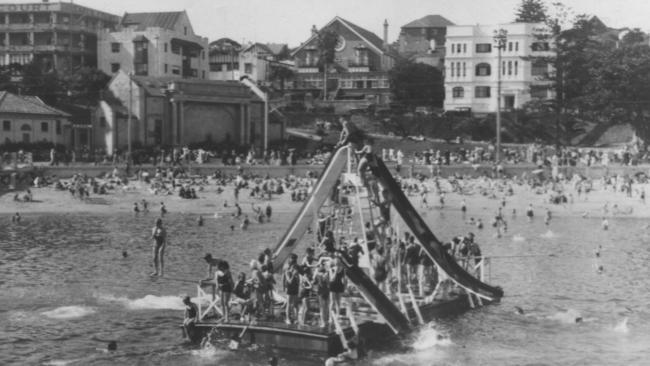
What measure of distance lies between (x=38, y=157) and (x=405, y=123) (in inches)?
1622

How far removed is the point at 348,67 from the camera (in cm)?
12862

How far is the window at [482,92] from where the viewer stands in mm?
109562

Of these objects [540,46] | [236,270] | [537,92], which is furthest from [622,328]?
[540,46]

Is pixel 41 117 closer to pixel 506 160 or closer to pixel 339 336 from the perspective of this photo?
pixel 506 160

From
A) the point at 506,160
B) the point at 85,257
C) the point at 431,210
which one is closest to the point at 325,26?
the point at 506,160

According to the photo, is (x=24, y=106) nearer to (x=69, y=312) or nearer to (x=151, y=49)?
(x=151, y=49)

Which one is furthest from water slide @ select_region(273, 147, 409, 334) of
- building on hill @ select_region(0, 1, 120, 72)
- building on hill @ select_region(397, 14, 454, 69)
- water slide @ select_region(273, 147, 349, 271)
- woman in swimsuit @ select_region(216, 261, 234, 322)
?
building on hill @ select_region(397, 14, 454, 69)

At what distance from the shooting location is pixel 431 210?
6906cm

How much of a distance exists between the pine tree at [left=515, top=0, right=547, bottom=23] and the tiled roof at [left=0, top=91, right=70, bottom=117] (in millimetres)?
65098

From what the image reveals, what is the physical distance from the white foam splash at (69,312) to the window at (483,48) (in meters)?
84.0

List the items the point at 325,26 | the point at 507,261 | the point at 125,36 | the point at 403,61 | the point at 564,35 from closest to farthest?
the point at 507,261
the point at 564,35
the point at 125,36
the point at 403,61
the point at 325,26

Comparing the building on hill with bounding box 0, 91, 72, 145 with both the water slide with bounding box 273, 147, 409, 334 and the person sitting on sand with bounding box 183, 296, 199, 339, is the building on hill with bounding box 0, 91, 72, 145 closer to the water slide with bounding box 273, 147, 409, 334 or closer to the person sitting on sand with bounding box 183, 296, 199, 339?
the water slide with bounding box 273, 147, 409, 334

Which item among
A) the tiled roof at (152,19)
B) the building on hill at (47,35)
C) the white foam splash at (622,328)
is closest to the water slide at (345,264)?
the white foam splash at (622,328)

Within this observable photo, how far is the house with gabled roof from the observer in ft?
399
